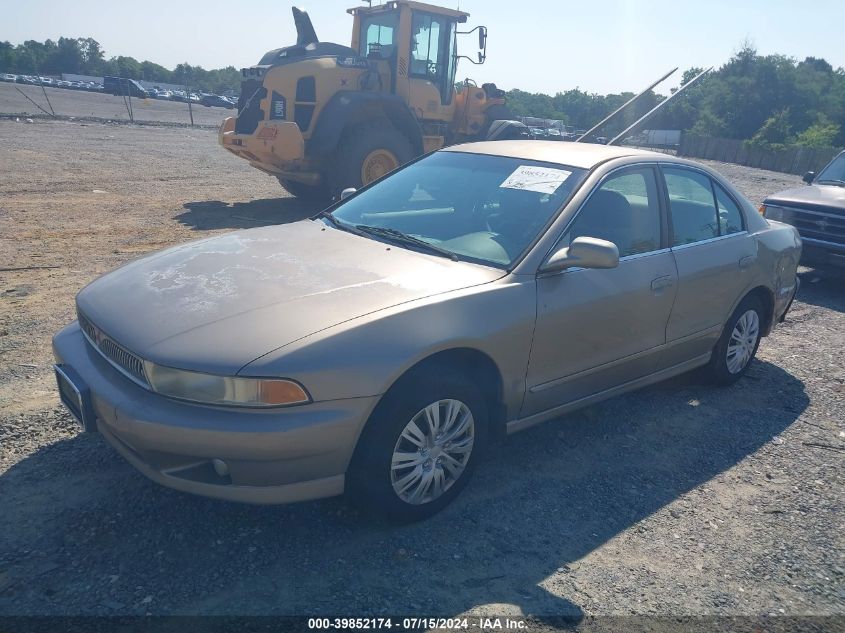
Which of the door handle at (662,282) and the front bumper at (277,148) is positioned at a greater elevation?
the front bumper at (277,148)

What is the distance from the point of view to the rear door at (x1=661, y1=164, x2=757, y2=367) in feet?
13.6

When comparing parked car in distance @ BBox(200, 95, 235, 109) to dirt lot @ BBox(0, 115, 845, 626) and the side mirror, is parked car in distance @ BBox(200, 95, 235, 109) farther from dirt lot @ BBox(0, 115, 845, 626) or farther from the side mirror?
the side mirror

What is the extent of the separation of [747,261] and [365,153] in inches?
266

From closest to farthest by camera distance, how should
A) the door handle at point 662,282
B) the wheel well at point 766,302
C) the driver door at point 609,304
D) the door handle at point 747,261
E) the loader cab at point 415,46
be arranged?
the driver door at point 609,304
the door handle at point 662,282
the door handle at point 747,261
the wheel well at point 766,302
the loader cab at point 415,46

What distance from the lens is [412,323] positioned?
9.32 ft

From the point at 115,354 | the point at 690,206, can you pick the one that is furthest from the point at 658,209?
the point at 115,354

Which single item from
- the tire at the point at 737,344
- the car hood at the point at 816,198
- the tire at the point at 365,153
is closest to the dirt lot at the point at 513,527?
the tire at the point at 737,344

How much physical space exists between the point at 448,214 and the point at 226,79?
96.8 metres

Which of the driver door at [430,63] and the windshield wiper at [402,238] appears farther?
the driver door at [430,63]

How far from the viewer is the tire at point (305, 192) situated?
11.5 meters

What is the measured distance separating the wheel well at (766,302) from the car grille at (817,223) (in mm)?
3599

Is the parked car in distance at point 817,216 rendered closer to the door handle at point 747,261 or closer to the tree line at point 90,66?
the door handle at point 747,261

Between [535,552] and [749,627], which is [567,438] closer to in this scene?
[535,552]

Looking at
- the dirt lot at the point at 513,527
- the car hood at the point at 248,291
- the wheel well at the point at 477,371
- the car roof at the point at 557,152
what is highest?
the car roof at the point at 557,152
